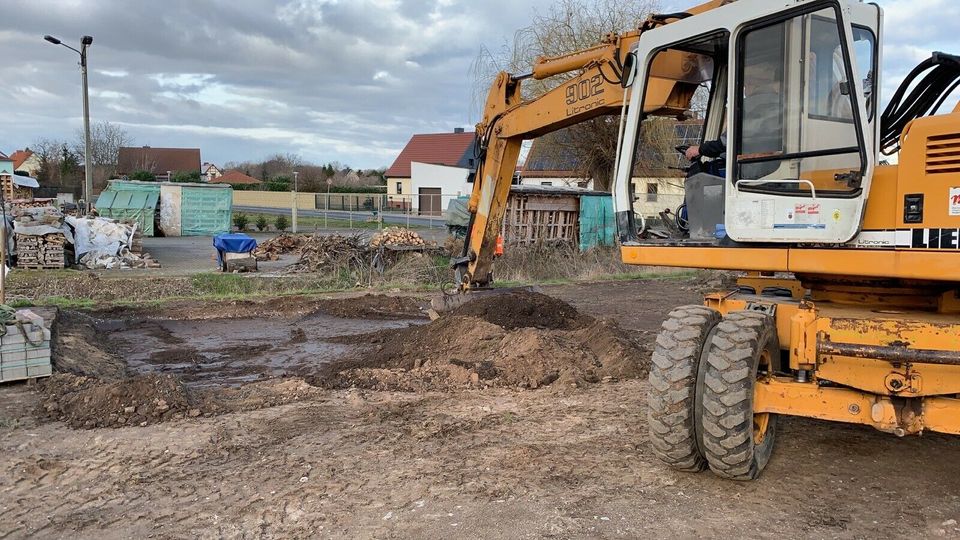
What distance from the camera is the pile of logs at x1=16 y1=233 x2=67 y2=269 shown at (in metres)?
18.4

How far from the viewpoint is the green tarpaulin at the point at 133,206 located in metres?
31.4

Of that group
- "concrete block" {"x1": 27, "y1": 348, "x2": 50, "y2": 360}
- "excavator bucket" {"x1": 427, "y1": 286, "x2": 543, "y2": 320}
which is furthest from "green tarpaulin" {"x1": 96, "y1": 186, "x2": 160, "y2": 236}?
"concrete block" {"x1": 27, "y1": 348, "x2": 50, "y2": 360}

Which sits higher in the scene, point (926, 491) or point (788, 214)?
point (788, 214)

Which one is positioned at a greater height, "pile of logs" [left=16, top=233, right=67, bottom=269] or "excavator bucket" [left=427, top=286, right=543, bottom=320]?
"pile of logs" [left=16, top=233, right=67, bottom=269]

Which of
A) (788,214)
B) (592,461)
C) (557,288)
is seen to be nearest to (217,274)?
(557,288)

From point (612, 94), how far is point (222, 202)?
2941 cm

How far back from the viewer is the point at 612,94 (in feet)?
24.1

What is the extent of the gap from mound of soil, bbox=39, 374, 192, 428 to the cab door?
4712 mm

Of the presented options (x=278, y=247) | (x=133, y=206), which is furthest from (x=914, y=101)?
(x=133, y=206)

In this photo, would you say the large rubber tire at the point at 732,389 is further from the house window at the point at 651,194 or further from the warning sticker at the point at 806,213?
the house window at the point at 651,194

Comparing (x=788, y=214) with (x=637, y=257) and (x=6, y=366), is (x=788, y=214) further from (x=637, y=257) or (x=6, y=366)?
(x=6, y=366)

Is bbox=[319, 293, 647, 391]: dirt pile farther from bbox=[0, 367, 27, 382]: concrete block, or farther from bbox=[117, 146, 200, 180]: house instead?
bbox=[117, 146, 200, 180]: house

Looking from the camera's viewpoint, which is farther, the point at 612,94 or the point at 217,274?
the point at 217,274

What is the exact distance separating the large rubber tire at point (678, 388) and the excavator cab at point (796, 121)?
617 mm
